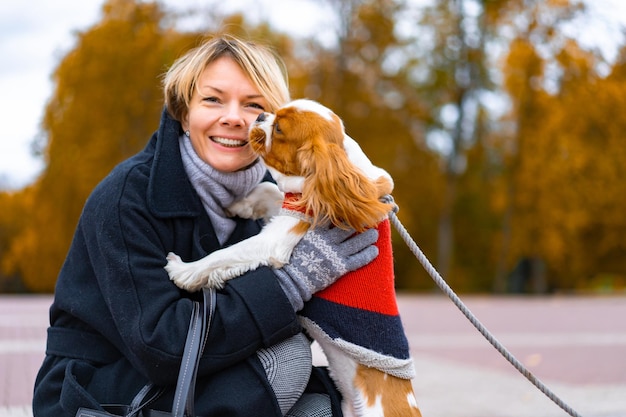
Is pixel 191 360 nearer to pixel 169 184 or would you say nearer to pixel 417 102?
pixel 169 184

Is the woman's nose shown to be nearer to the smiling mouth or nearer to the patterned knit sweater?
the smiling mouth

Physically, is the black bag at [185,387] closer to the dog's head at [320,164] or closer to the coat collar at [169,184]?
the coat collar at [169,184]

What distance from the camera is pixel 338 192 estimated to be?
108 inches

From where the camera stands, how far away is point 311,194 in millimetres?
2844

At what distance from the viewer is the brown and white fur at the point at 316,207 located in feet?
9.16

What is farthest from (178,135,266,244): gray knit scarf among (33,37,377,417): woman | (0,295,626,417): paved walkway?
(0,295,626,417): paved walkway

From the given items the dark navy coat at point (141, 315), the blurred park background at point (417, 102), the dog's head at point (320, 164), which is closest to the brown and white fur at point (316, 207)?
the dog's head at point (320, 164)

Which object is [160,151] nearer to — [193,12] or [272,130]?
[272,130]

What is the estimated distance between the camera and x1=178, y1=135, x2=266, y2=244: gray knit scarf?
3.00 meters

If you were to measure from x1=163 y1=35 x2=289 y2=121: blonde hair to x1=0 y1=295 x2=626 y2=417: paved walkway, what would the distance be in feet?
5.82

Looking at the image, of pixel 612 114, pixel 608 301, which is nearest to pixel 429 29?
pixel 612 114

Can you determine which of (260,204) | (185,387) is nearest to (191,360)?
(185,387)

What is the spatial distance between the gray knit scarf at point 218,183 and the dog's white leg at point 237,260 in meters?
0.20

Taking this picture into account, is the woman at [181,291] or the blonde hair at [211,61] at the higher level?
the blonde hair at [211,61]
